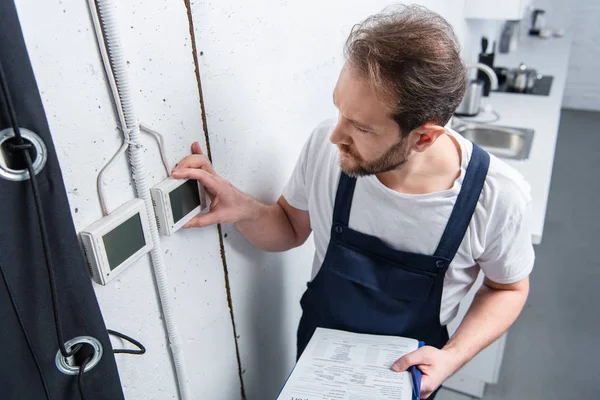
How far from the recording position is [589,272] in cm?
268

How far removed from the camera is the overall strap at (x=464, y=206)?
93 cm

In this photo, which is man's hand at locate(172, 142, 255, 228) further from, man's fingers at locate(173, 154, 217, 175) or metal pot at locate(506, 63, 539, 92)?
metal pot at locate(506, 63, 539, 92)

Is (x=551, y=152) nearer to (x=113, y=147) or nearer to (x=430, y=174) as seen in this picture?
(x=430, y=174)

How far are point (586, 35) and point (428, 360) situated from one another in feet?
16.5

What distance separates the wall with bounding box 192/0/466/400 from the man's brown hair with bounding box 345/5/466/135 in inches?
8.5

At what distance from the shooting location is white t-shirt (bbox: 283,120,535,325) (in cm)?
94

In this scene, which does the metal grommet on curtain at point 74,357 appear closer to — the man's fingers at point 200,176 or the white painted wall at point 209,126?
the white painted wall at point 209,126

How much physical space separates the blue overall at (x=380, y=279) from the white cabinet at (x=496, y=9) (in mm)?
1897

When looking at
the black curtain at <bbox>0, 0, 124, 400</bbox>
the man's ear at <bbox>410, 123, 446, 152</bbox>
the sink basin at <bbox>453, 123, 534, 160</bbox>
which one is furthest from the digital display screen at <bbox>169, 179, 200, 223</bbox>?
the sink basin at <bbox>453, 123, 534, 160</bbox>

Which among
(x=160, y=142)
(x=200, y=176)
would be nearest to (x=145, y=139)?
(x=160, y=142)

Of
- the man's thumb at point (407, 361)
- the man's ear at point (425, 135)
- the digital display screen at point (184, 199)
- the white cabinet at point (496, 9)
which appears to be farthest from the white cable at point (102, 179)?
the white cabinet at point (496, 9)

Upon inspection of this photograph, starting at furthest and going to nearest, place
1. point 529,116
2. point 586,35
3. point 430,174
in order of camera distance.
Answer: point 586,35 < point 529,116 < point 430,174

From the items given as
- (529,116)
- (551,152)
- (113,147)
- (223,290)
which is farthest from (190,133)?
(529,116)

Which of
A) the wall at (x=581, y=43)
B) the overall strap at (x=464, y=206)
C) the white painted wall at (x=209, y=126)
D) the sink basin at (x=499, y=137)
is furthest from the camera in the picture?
the wall at (x=581, y=43)
